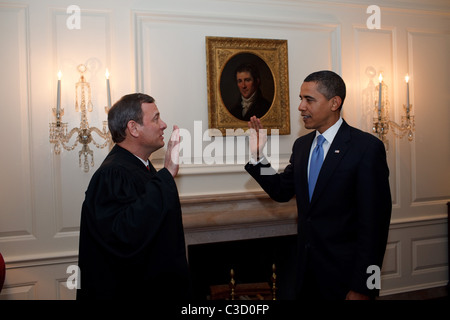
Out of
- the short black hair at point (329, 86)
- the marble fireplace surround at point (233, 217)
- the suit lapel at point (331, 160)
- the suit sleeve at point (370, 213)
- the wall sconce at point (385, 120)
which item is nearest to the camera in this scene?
the suit sleeve at point (370, 213)

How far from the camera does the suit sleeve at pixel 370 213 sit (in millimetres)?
1887

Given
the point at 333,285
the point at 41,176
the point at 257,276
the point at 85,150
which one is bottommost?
the point at 257,276

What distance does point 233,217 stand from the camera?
3039mm

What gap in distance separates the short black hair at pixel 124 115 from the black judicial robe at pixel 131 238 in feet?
0.55

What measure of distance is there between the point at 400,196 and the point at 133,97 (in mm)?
Result: 2893

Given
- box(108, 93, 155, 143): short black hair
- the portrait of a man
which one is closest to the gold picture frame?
the portrait of a man

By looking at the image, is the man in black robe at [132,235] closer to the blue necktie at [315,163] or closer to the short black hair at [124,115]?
the short black hair at [124,115]

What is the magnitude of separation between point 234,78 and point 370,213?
5.64ft

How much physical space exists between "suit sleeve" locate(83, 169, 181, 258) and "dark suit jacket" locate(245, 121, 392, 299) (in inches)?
32.8

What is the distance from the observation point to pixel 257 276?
11.4 feet

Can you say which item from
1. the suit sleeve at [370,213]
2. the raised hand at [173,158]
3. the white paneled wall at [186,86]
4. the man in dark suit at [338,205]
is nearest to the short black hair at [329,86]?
the man in dark suit at [338,205]

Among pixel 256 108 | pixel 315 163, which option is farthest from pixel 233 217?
pixel 315 163
